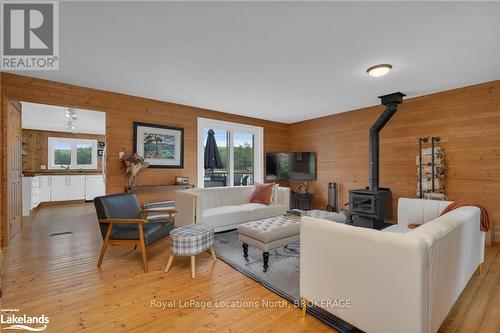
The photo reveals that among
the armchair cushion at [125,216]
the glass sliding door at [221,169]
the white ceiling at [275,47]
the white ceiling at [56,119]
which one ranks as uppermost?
the white ceiling at [275,47]

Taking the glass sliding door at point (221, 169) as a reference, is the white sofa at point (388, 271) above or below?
below

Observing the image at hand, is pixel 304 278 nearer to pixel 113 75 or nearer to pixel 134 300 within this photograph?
pixel 134 300

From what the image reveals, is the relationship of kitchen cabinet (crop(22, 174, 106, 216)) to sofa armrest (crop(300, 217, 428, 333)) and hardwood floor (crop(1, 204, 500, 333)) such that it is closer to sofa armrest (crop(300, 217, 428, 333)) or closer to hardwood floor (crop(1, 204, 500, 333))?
hardwood floor (crop(1, 204, 500, 333))

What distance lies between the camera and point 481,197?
142 inches

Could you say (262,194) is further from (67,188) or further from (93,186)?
(67,188)

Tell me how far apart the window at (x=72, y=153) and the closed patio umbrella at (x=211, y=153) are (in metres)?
4.70

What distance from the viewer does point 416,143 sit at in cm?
430

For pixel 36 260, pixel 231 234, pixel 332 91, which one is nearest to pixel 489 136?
pixel 332 91

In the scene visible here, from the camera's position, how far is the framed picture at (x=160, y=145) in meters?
4.34

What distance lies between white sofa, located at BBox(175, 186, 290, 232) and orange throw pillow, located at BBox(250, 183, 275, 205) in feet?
0.33

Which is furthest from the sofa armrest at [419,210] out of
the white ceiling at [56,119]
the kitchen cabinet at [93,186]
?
the kitchen cabinet at [93,186]

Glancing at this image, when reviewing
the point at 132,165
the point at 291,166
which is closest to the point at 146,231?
the point at 132,165

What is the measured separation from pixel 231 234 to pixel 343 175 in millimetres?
3081

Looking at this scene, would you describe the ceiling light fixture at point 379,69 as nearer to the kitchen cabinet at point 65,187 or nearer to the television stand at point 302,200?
the television stand at point 302,200
